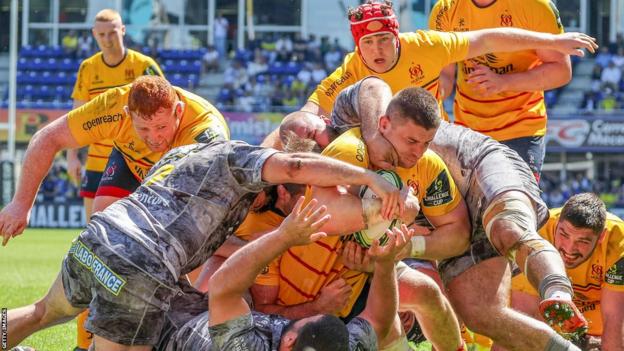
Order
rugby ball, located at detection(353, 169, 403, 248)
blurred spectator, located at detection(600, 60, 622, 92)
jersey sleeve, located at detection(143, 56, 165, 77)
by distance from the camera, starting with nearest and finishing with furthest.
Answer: rugby ball, located at detection(353, 169, 403, 248)
jersey sleeve, located at detection(143, 56, 165, 77)
blurred spectator, located at detection(600, 60, 622, 92)

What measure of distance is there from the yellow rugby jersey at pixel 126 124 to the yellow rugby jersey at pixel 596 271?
2215mm

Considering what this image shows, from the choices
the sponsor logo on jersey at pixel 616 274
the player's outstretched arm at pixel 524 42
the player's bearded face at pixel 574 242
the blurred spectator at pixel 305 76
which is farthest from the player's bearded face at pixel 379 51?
the blurred spectator at pixel 305 76

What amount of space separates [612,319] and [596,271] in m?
0.52

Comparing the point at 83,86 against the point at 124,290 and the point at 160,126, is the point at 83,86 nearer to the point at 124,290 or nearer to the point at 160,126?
the point at 160,126

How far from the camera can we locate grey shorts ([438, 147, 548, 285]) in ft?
21.7

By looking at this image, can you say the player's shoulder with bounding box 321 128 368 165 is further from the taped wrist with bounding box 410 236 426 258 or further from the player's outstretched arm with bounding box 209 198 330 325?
the player's outstretched arm with bounding box 209 198 330 325

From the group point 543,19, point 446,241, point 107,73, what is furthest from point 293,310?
point 107,73

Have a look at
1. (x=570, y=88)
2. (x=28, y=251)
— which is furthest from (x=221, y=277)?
(x=570, y=88)

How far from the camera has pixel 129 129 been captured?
7.65 m

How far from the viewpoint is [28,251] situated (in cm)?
1955

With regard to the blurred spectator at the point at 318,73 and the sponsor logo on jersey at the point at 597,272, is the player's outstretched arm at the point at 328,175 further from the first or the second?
the blurred spectator at the point at 318,73

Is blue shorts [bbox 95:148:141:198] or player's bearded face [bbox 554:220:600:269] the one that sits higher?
blue shorts [bbox 95:148:141:198]

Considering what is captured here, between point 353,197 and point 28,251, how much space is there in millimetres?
14574

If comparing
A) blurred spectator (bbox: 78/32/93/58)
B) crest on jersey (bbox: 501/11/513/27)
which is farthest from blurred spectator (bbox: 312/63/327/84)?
crest on jersey (bbox: 501/11/513/27)
